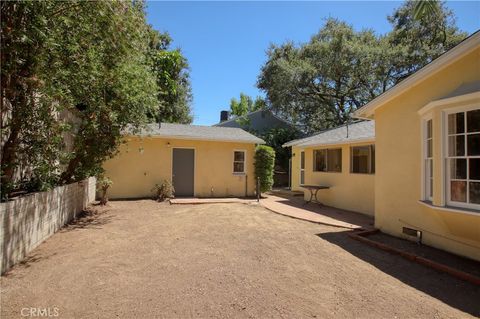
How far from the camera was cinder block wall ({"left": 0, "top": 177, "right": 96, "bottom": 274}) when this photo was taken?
4566mm

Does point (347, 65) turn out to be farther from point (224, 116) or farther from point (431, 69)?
point (431, 69)

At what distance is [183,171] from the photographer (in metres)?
13.9

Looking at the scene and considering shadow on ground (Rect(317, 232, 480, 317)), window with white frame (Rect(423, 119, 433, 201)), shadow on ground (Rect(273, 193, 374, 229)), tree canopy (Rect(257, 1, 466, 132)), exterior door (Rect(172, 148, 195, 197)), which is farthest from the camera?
tree canopy (Rect(257, 1, 466, 132))

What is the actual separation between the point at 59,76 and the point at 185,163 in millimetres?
8265

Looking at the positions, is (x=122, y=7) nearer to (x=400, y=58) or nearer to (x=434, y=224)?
(x=434, y=224)

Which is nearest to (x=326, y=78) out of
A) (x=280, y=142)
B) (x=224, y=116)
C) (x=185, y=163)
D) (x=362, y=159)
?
(x=280, y=142)

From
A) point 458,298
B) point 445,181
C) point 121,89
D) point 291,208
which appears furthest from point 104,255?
point 291,208

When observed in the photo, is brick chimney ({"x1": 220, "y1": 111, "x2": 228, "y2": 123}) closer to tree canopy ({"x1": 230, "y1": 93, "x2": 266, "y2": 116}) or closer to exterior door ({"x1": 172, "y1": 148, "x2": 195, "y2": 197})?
tree canopy ({"x1": 230, "y1": 93, "x2": 266, "y2": 116})

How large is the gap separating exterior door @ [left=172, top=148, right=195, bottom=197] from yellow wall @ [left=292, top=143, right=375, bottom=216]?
5.56m

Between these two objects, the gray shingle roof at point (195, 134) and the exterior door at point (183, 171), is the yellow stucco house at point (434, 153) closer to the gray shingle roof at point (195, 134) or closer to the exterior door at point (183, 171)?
the gray shingle roof at point (195, 134)

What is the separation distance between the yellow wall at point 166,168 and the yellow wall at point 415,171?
25.2ft

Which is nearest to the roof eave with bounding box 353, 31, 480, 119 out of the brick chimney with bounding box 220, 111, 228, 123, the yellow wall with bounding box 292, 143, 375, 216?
the yellow wall with bounding box 292, 143, 375, 216

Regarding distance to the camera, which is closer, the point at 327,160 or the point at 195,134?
the point at 327,160

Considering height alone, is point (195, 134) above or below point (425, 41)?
below
